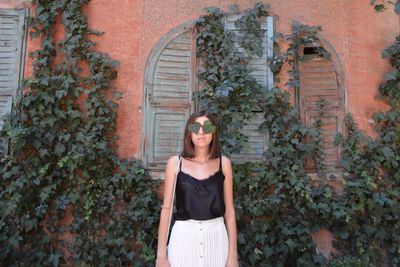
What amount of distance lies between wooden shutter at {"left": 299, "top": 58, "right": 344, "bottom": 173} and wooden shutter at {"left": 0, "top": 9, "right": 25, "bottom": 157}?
360 cm

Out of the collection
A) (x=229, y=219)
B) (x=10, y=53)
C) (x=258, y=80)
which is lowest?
(x=229, y=219)

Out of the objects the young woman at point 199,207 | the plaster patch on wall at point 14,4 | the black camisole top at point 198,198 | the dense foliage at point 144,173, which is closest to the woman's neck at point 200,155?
the young woman at point 199,207

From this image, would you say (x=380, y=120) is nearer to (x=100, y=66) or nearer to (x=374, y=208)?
(x=374, y=208)

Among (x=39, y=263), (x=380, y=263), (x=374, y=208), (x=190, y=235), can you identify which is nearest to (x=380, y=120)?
(x=374, y=208)

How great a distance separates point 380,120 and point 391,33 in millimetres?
1267

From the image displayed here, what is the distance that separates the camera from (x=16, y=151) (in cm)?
435

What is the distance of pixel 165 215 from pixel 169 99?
234cm

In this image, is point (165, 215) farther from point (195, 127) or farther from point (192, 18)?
point (192, 18)

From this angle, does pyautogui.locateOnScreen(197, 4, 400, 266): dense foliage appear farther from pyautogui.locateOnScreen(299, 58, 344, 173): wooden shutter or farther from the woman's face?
the woman's face

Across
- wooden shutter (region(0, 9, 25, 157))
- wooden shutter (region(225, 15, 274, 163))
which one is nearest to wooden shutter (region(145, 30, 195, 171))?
wooden shutter (region(225, 15, 274, 163))

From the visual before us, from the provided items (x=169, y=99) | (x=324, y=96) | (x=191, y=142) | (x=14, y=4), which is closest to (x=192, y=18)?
(x=169, y=99)

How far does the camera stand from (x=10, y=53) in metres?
4.69

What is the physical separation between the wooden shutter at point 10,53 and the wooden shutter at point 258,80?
2645 mm

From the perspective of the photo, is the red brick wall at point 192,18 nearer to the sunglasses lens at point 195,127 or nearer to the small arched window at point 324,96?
the small arched window at point 324,96
